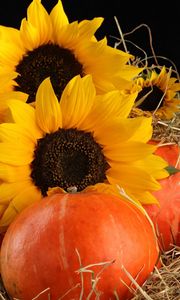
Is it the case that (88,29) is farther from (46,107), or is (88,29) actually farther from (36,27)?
(46,107)

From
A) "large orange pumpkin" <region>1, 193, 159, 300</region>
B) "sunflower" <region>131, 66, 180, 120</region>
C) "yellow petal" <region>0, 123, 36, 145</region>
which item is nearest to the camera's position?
"large orange pumpkin" <region>1, 193, 159, 300</region>

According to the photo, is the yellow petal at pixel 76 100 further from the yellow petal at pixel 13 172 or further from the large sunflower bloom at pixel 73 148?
the yellow petal at pixel 13 172

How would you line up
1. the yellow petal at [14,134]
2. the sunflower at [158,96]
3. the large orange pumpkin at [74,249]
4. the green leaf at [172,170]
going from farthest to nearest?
the sunflower at [158,96] < the green leaf at [172,170] < the yellow petal at [14,134] < the large orange pumpkin at [74,249]

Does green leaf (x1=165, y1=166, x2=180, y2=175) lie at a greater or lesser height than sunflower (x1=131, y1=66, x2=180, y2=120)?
lesser

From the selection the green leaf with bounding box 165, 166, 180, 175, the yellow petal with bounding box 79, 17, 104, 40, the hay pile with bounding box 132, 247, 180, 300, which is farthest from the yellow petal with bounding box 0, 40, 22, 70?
the hay pile with bounding box 132, 247, 180, 300

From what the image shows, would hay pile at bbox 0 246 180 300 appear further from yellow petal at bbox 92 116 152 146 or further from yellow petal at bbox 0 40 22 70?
yellow petal at bbox 0 40 22 70

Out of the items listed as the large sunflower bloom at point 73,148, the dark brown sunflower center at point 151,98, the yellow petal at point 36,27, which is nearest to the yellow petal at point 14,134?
the large sunflower bloom at point 73,148
